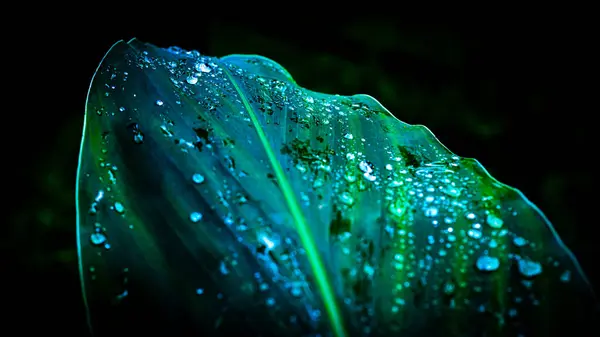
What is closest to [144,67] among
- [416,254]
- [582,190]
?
[416,254]

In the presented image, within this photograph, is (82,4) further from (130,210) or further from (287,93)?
(130,210)

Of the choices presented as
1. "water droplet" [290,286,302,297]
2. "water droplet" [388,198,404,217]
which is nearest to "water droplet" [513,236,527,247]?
"water droplet" [388,198,404,217]

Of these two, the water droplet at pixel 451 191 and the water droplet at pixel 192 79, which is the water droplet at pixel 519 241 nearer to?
the water droplet at pixel 451 191

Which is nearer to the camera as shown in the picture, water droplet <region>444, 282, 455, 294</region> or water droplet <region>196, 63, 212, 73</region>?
water droplet <region>444, 282, 455, 294</region>

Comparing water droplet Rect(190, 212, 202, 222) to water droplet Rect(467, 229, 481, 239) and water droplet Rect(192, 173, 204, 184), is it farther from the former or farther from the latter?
water droplet Rect(467, 229, 481, 239)

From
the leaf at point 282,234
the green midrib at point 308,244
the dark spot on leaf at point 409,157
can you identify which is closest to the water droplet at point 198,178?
the leaf at point 282,234

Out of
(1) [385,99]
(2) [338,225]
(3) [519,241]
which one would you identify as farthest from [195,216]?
(1) [385,99]

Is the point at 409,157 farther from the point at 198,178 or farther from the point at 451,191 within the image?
the point at 198,178

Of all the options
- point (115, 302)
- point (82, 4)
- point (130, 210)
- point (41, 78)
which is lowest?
point (115, 302)
